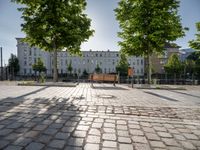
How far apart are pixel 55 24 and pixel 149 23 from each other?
863 cm

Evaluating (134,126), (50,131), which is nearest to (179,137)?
(134,126)

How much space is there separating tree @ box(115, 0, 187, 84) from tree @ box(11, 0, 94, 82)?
12.2ft

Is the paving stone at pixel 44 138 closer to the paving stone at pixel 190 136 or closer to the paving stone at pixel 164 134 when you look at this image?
the paving stone at pixel 164 134

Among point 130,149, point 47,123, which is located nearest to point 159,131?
point 130,149

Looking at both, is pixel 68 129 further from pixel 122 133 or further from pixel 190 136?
pixel 190 136

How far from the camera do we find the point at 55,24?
1775 cm

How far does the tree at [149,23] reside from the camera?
55.1 ft

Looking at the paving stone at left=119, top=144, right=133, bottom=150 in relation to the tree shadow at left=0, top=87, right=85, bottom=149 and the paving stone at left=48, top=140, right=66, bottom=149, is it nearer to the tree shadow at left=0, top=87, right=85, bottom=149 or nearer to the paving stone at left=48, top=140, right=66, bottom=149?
the tree shadow at left=0, top=87, right=85, bottom=149

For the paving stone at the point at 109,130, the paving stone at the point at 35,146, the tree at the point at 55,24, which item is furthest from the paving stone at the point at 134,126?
the tree at the point at 55,24

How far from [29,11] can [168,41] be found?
13.1m

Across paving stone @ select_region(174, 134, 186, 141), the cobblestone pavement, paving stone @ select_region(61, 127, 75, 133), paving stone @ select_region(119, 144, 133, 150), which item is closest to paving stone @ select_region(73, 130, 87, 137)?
the cobblestone pavement

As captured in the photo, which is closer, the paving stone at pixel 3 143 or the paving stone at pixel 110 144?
the paving stone at pixel 3 143

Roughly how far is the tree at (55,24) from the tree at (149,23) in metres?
3.72

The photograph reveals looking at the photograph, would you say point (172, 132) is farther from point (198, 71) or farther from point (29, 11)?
point (198, 71)
